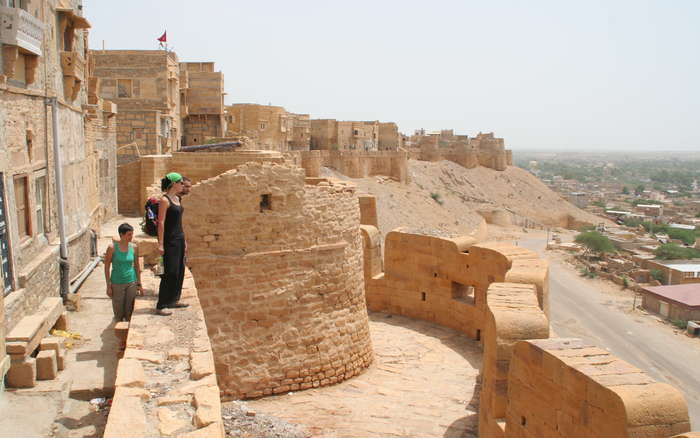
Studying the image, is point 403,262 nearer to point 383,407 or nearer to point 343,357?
point 343,357

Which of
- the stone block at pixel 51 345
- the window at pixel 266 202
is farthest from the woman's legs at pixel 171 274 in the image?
the window at pixel 266 202

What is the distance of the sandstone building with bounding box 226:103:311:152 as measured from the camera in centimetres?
3912

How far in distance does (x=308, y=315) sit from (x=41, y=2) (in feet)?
17.5

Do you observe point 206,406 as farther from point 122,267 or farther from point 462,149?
point 462,149

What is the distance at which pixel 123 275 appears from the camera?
630cm

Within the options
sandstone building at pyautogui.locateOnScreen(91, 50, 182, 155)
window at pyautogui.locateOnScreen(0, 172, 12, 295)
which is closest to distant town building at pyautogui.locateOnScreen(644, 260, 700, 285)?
sandstone building at pyautogui.locateOnScreen(91, 50, 182, 155)

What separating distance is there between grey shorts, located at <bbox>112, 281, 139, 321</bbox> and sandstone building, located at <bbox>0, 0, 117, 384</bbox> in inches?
34.5

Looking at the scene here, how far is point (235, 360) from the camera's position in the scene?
8.13 meters

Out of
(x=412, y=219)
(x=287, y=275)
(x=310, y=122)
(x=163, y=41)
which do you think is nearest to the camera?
(x=287, y=275)

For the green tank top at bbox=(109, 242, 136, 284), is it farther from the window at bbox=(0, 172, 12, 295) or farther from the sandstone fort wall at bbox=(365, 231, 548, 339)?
the sandstone fort wall at bbox=(365, 231, 548, 339)

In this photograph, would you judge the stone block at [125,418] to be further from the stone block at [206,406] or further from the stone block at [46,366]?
the stone block at [46,366]

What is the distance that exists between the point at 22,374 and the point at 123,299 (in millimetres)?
1392

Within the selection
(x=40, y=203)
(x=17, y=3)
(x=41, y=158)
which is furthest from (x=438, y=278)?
(x=17, y=3)

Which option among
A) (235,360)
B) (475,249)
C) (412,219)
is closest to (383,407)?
(235,360)
